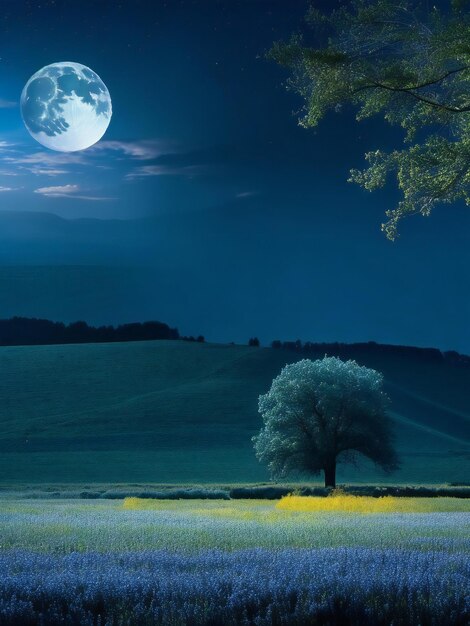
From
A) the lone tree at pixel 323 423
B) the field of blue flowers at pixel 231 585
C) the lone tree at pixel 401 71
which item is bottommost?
the field of blue flowers at pixel 231 585

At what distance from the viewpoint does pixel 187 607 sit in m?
6.93

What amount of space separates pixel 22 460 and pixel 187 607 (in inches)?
2552

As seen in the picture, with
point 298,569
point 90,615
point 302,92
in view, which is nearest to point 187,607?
point 90,615

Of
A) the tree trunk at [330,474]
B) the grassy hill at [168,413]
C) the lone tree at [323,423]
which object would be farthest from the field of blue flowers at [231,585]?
the grassy hill at [168,413]

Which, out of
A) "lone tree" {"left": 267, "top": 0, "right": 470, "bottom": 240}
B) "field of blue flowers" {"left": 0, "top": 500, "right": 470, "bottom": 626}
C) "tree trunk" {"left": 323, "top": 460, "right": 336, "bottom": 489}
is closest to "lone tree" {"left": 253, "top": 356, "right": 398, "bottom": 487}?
"tree trunk" {"left": 323, "top": 460, "right": 336, "bottom": 489}

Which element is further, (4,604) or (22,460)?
(22,460)

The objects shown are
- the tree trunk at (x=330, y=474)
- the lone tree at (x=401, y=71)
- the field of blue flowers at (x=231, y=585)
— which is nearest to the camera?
the field of blue flowers at (x=231, y=585)

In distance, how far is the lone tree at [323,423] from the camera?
48469 mm

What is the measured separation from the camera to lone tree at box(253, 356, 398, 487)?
48469mm

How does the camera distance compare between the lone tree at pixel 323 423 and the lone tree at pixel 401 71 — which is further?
the lone tree at pixel 323 423

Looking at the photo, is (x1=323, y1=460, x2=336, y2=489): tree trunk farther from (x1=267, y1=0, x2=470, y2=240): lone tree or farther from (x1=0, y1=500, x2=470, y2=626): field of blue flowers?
(x1=0, y1=500, x2=470, y2=626): field of blue flowers

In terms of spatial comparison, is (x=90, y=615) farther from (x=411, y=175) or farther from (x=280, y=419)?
(x=280, y=419)

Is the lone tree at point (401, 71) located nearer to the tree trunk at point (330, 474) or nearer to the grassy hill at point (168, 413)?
the tree trunk at point (330, 474)

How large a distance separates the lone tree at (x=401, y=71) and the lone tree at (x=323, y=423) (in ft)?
98.8
